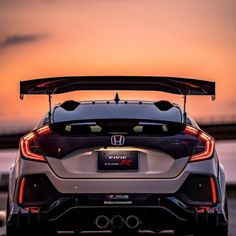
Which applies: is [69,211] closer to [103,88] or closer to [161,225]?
[161,225]

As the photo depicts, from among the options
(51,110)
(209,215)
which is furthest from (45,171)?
(209,215)

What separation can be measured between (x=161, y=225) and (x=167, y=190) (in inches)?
14.1

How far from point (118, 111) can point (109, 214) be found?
117 cm

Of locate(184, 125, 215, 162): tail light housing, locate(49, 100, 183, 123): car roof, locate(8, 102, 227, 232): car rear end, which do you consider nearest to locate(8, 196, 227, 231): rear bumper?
locate(8, 102, 227, 232): car rear end

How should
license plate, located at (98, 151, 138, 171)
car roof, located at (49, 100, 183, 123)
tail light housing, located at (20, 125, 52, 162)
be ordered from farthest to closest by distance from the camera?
car roof, located at (49, 100, 183, 123) < tail light housing, located at (20, 125, 52, 162) < license plate, located at (98, 151, 138, 171)

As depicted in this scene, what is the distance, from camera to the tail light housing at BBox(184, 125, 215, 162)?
899cm

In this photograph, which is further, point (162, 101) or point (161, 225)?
point (162, 101)

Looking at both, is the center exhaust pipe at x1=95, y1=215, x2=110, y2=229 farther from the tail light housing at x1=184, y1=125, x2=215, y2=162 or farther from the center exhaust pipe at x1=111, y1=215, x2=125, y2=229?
the tail light housing at x1=184, y1=125, x2=215, y2=162

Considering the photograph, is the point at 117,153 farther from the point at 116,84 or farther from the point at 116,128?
the point at 116,84

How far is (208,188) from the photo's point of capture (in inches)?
356

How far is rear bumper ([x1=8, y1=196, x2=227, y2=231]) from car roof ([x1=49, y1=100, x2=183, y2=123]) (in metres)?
0.89

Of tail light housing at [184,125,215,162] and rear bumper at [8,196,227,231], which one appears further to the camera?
tail light housing at [184,125,215,162]

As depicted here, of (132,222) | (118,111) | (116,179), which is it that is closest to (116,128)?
(118,111)

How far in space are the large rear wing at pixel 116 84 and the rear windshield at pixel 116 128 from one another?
657 mm
